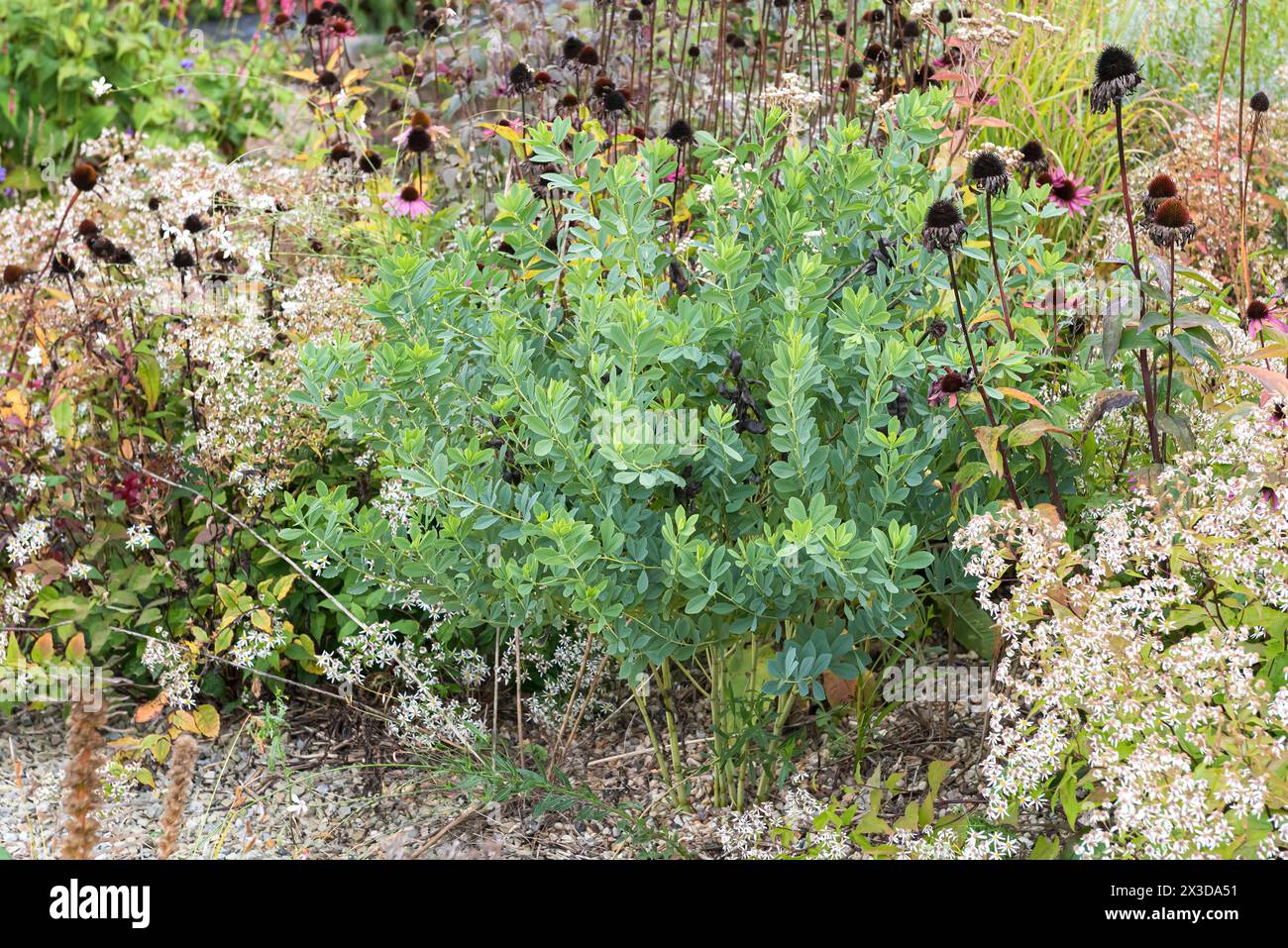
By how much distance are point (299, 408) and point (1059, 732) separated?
1.98 meters

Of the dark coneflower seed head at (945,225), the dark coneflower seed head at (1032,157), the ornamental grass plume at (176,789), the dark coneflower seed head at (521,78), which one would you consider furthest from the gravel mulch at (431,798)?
the dark coneflower seed head at (521,78)

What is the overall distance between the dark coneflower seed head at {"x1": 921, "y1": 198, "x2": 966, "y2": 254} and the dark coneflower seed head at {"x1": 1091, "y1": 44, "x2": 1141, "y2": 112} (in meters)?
0.32

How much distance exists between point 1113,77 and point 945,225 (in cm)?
40

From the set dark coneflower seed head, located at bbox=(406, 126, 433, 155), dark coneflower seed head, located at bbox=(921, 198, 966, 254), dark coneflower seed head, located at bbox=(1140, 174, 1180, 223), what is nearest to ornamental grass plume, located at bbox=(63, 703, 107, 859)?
dark coneflower seed head, located at bbox=(921, 198, 966, 254)

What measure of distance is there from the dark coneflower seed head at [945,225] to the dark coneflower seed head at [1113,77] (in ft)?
1.04

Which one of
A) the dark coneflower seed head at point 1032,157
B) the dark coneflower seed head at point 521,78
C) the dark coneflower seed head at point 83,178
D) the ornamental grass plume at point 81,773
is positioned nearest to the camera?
the ornamental grass plume at point 81,773

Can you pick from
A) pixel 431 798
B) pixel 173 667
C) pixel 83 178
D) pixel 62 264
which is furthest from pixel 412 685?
pixel 83 178

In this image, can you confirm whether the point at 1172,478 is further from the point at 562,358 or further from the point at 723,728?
the point at 562,358

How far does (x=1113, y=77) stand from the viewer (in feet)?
7.25

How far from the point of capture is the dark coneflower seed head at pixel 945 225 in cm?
216

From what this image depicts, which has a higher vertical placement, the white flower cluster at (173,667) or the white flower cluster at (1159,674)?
the white flower cluster at (1159,674)

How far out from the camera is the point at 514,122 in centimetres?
381

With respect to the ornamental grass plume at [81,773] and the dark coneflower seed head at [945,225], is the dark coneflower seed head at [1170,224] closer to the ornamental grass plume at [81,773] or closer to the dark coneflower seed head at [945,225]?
the dark coneflower seed head at [945,225]

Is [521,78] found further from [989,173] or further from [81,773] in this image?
[81,773]
